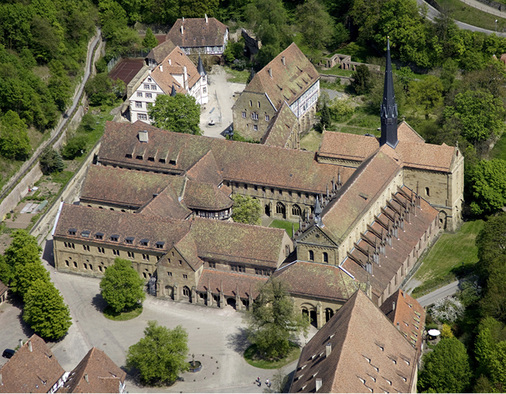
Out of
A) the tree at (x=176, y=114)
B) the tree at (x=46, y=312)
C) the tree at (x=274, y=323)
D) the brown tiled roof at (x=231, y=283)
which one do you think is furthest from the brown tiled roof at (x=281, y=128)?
the tree at (x=46, y=312)

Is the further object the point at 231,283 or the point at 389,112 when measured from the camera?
the point at 389,112

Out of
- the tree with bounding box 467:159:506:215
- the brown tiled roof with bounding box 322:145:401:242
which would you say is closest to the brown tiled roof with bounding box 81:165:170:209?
the brown tiled roof with bounding box 322:145:401:242

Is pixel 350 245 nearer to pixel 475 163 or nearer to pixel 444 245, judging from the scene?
pixel 444 245

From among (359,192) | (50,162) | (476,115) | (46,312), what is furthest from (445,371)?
(50,162)

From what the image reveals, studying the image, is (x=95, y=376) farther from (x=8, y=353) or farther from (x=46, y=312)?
(x=8, y=353)

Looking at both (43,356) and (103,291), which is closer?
(43,356)

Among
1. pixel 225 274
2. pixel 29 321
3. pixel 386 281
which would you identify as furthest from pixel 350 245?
pixel 29 321

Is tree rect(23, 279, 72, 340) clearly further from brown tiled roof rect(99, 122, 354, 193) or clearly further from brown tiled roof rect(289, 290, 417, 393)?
brown tiled roof rect(99, 122, 354, 193)

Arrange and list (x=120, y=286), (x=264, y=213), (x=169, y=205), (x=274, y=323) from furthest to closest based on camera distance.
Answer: (x=264, y=213) → (x=169, y=205) → (x=120, y=286) → (x=274, y=323)
